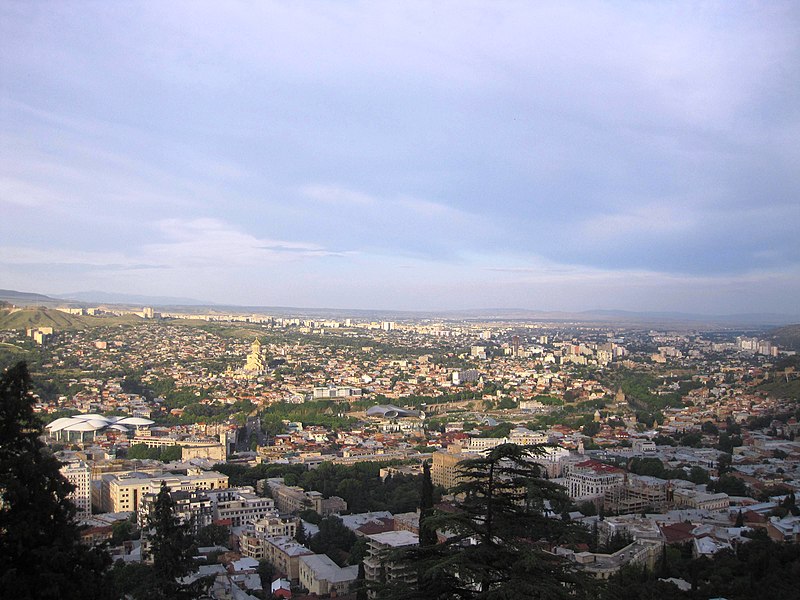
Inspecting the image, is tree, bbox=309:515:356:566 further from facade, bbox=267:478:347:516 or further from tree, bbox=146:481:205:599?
tree, bbox=146:481:205:599

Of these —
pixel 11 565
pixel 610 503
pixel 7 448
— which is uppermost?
pixel 7 448

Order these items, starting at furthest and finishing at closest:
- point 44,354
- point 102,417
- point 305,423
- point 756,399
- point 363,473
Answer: point 44,354, point 756,399, point 305,423, point 102,417, point 363,473

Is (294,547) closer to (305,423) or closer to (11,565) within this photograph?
(11,565)

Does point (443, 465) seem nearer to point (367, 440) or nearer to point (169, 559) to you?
point (367, 440)

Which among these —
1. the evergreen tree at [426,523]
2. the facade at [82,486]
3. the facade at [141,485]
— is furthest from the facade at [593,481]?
the evergreen tree at [426,523]

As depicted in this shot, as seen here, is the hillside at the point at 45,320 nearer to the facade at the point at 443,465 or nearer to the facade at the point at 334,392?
the facade at the point at 334,392

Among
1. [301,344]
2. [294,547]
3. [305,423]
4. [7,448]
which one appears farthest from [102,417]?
[301,344]

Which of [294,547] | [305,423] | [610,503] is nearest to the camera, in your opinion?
[294,547]

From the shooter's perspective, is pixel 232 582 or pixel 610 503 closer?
pixel 232 582
